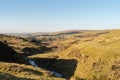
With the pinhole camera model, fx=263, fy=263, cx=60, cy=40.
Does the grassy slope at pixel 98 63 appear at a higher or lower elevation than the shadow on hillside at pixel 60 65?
higher

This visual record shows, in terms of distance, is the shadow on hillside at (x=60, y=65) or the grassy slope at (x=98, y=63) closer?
the grassy slope at (x=98, y=63)

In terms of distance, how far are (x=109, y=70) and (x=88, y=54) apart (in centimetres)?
1659

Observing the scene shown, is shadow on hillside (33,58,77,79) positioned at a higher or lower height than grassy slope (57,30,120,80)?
lower

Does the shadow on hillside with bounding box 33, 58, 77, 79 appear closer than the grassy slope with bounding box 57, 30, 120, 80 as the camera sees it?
No

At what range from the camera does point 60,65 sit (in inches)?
3226

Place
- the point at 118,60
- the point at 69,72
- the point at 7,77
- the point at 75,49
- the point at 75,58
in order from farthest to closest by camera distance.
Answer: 1. the point at 75,49
2. the point at 75,58
3. the point at 69,72
4. the point at 118,60
5. the point at 7,77

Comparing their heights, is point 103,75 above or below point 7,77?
below

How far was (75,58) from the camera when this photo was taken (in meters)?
82.2

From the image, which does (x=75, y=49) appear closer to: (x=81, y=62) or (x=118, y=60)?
(x=81, y=62)

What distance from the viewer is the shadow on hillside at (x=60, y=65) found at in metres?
75.1

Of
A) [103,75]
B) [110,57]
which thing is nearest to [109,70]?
[103,75]

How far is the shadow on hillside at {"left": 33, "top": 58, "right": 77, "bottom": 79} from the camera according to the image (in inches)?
2957

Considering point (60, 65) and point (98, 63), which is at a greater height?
point (98, 63)

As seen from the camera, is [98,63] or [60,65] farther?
[60,65]
